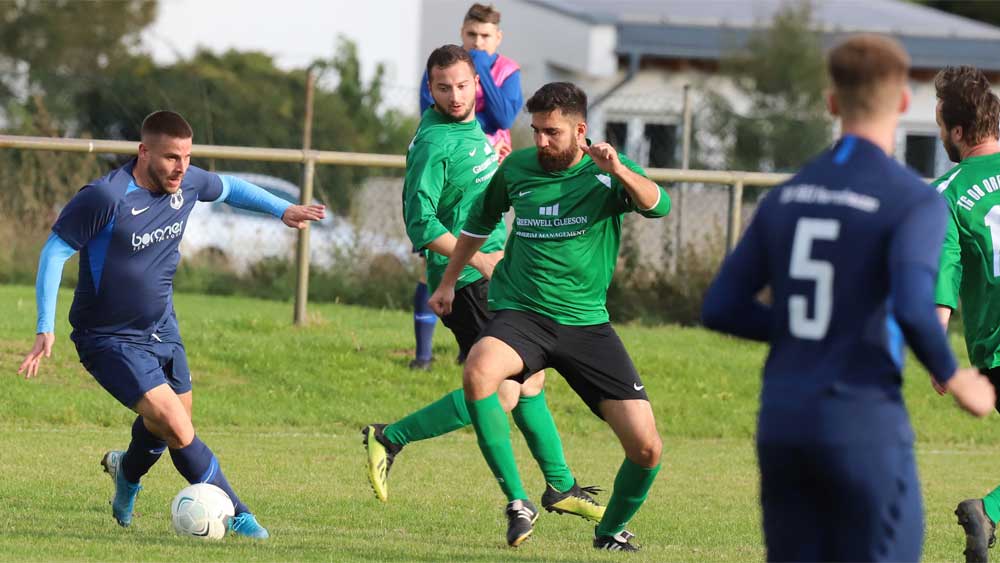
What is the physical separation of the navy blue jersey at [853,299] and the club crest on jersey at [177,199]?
357 centimetres

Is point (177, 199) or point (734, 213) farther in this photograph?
point (734, 213)

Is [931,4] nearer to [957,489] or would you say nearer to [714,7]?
[714,7]

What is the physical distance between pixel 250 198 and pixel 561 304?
159 cm

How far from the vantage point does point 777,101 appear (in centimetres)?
2595

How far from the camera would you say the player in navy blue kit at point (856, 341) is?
406cm

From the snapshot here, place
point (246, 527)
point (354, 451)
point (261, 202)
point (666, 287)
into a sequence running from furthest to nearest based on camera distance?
point (666, 287) → point (354, 451) → point (261, 202) → point (246, 527)

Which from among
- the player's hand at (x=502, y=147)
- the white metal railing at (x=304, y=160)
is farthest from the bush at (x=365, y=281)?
the player's hand at (x=502, y=147)

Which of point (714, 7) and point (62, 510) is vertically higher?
point (714, 7)

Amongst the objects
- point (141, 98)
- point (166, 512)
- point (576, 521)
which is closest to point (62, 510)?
point (166, 512)

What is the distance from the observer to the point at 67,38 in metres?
32.8

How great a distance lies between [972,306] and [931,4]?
45890 millimetres

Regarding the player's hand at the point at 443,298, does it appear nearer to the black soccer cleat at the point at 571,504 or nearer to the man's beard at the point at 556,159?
the man's beard at the point at 556,159

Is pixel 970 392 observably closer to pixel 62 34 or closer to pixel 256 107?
pixel 256 107

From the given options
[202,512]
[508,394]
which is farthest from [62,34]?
[202,512]
